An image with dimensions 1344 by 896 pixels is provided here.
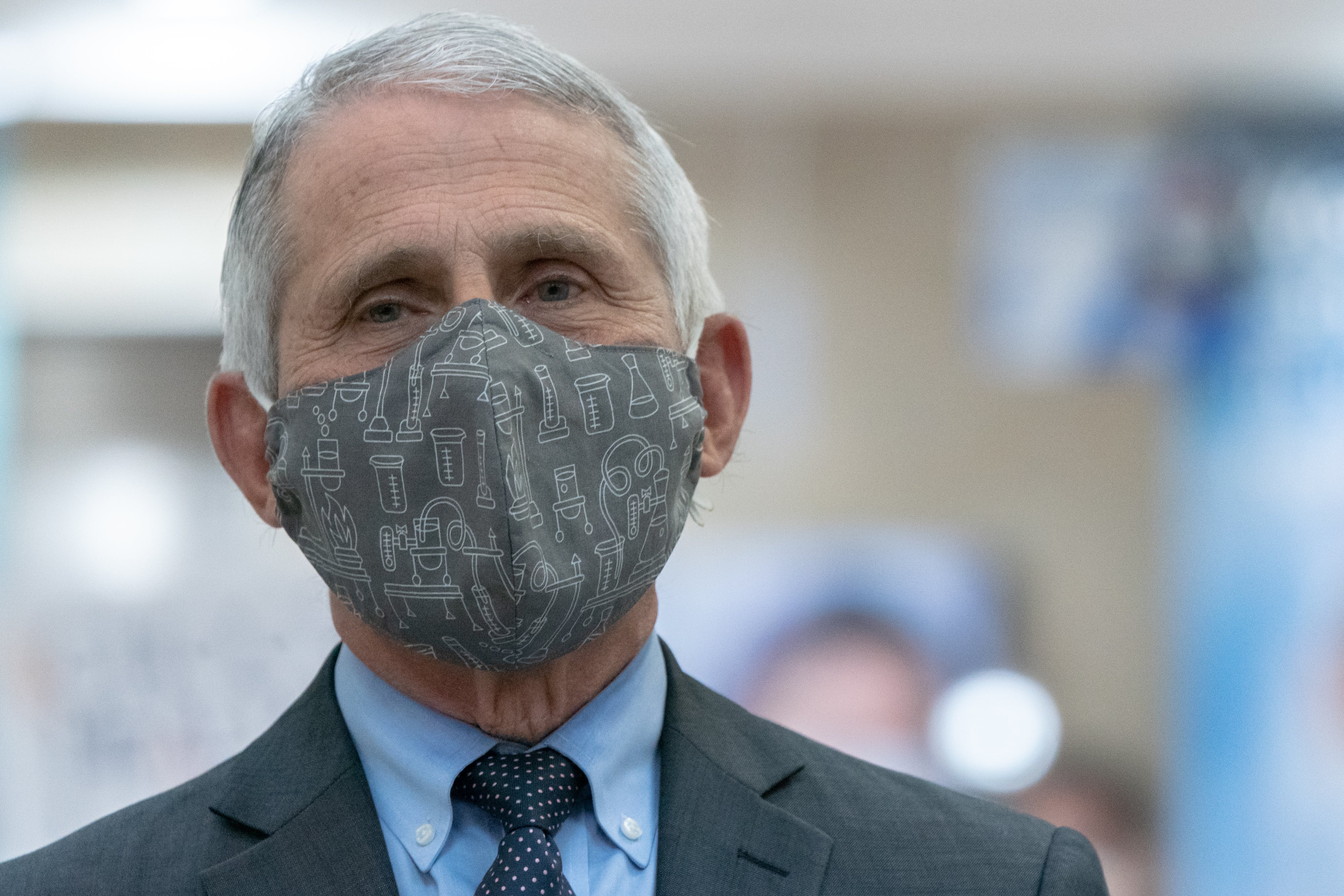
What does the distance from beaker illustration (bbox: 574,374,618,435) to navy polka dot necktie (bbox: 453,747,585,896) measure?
1.24 ft

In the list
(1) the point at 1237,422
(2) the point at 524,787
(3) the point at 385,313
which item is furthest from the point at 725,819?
(1) the point at 1237,422

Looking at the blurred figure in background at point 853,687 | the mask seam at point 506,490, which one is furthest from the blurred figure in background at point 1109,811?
the mask seam at point 506,490

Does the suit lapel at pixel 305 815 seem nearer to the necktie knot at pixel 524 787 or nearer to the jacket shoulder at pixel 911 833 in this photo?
the necktie knot at pixel 524 787

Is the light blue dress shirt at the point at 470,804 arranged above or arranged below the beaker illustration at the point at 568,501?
below

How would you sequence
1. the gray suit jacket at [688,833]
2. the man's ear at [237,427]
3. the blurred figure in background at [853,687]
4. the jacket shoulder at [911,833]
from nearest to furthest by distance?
1. the gray suit jacket at [688,833]
2. the jacket shoulder at [911,833]
3. the man's ear at [237,427]
4. the blurred figure in background at [853,687]

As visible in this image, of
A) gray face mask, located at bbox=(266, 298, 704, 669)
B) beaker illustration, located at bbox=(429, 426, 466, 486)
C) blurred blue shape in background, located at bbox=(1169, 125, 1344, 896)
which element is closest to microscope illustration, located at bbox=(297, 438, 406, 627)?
gray face mask, located at bbox=(266, 298, 704, 669)

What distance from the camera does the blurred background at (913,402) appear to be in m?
4.20

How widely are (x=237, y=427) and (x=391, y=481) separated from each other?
1.39 feet

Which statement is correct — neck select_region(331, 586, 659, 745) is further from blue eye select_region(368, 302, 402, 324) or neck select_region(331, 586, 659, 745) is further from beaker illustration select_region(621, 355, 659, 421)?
blue eye select_region(368, 302, 402, 324)

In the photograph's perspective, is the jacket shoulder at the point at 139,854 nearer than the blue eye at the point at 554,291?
Yes

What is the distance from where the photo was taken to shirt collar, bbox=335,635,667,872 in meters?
1.56

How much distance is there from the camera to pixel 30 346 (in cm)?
422

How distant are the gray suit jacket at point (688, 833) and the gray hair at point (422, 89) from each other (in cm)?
46

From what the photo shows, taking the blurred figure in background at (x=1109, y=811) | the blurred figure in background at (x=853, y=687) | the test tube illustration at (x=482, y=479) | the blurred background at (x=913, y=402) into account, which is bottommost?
the blurred figure in background at (x=1109, y=811)
